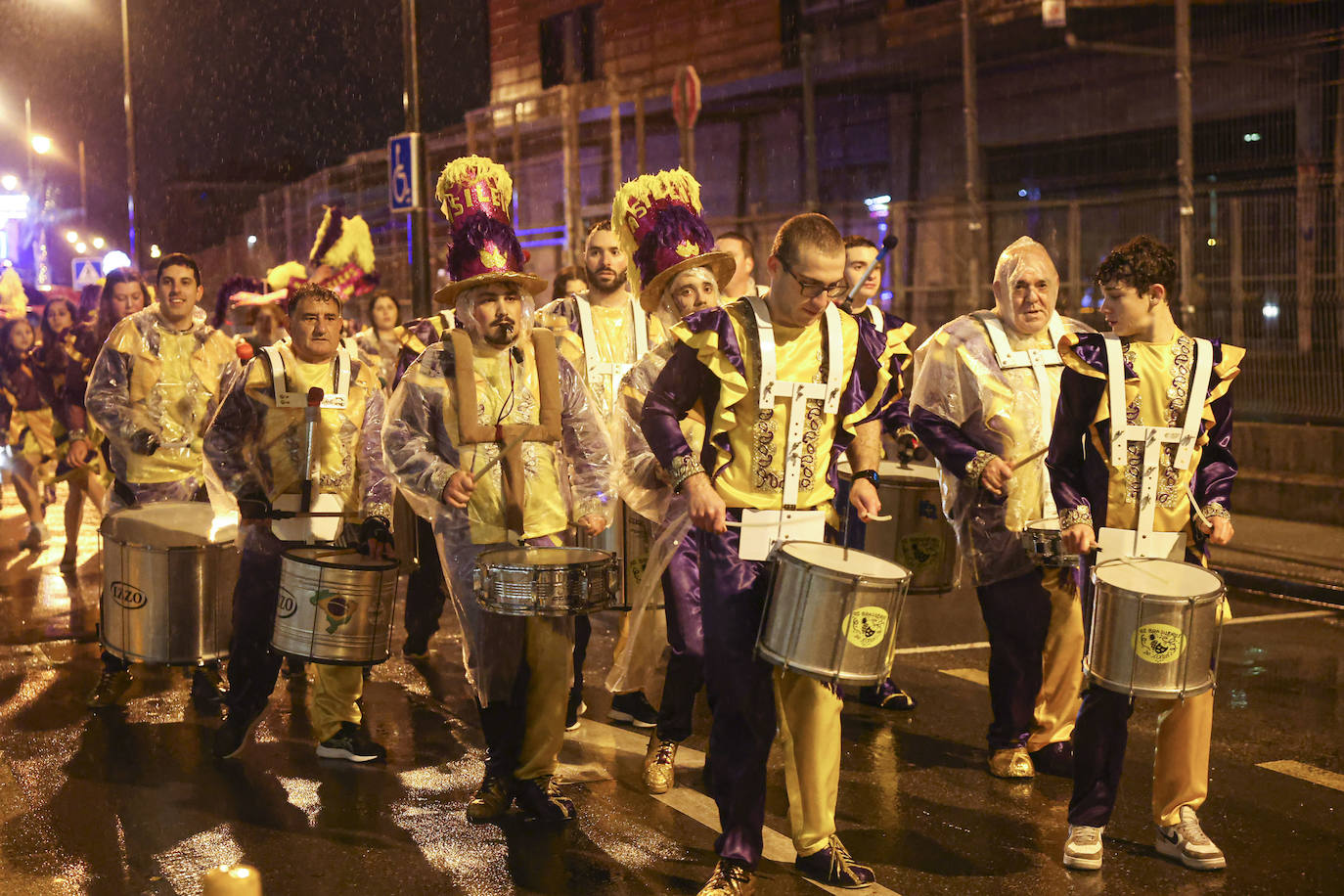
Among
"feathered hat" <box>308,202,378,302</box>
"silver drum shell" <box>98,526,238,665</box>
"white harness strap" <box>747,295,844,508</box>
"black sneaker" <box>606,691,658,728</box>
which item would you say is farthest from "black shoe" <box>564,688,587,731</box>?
"feathered hat" <box>308,202,378,302</box>

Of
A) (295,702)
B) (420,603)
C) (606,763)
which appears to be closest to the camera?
(606,763)

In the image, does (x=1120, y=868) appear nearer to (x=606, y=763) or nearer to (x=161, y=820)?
A: (x=606, y=763)

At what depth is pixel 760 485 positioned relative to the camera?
4.74 meters

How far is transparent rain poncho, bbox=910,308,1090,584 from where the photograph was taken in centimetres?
624

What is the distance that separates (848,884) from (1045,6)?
12.9 metres

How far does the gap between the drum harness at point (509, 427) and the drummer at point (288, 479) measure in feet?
3.16

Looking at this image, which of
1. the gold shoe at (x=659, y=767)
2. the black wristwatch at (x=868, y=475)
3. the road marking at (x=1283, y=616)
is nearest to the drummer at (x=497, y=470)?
the gold shoe at (x=659, y=767)

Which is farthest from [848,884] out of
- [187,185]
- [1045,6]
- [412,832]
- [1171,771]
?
[187,185]

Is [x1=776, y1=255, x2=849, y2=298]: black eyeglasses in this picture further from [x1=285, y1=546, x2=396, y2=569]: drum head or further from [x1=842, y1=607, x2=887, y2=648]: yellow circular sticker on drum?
[x1=285, y1=546, x2=396, y2=569]: drum head

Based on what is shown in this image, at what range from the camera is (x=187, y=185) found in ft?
214

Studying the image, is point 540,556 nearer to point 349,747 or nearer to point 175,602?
point 349,747

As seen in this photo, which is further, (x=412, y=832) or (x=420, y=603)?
(x=420, y=603)

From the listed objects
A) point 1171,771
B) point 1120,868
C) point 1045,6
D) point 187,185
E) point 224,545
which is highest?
point 187,185

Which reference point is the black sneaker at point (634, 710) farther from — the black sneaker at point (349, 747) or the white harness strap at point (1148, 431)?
the white harness strap at point (1148, 431)
